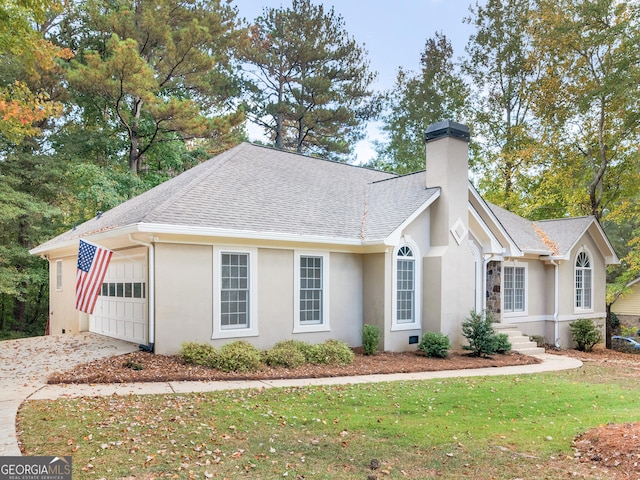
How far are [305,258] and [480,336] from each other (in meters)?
5.39

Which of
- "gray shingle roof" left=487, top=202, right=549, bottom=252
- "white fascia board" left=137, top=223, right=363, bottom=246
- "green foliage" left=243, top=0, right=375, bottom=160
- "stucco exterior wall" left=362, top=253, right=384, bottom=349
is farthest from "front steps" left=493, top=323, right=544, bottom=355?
"green foliage" left=243, top=0, right=375, bottom=160

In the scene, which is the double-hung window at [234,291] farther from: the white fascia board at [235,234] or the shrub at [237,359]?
the shrub at [237,359]

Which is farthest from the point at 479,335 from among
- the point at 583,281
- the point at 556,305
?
the point at 583,281

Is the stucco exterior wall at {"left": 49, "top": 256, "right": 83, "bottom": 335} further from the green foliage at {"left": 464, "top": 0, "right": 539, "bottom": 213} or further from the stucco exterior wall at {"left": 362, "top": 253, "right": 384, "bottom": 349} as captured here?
the green foliage at {"left": 464, "top": 0, "right": 539, "bottom": 213}

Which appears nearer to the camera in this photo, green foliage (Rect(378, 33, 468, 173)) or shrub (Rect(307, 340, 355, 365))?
shrub (Rect(307, 340, 355, 365))

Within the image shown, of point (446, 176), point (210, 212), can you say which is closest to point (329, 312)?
point (210, 212)

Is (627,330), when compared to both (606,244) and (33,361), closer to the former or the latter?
(606,244)

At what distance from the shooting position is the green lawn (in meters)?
4.68

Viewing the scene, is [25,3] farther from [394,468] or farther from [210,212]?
[394,468]

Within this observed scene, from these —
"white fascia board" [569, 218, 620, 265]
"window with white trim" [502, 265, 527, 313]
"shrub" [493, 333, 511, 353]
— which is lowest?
"shrub" [493, 333, 511, 353]

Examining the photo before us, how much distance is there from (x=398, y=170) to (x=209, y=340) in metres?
25.0

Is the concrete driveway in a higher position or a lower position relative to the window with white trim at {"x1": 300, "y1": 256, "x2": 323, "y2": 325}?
lower

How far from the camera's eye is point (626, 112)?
64.2 ft

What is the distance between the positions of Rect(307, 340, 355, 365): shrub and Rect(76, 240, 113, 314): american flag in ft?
15.9
